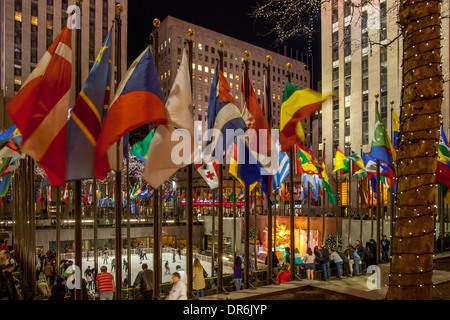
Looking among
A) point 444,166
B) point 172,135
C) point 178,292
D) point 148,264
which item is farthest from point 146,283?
point 148,264

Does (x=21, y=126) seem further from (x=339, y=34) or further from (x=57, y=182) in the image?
(x=339, y=34)

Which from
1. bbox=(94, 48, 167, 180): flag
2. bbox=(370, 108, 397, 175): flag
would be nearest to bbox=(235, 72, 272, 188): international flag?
bbox=(94, 48, 167, 180): flag

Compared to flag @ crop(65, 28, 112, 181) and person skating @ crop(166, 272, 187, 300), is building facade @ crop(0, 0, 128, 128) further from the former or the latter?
person skating @ crop(166, 272, 187, 300)

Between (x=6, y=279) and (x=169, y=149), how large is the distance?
5.42 metres

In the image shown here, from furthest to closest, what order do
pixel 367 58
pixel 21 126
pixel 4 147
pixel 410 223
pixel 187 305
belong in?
1. pixel 367 58
2. pixel 4 147
3. pixel 21 126
4. pixel 187 305
5. pixel 410 223

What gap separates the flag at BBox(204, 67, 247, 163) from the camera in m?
10.9

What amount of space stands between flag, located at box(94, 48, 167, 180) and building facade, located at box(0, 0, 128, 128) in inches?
2770

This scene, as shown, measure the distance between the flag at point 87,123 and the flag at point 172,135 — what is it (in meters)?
1.27

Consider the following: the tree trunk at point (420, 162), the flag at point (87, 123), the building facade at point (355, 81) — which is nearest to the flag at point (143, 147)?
the flag at point (87, 123)

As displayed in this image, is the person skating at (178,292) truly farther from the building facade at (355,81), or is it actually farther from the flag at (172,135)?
the building facade at (355,81)

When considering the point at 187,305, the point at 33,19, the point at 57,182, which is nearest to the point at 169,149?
the point at 57,182

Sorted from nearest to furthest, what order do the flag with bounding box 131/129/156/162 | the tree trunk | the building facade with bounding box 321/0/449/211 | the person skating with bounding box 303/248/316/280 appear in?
the tree trunk, the flag with bounding box 131/129/156/162, the person skating with bounding box 303/248/316/280, the building facade with bounding box 321/0/449/211

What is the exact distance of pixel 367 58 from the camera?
5622 cm

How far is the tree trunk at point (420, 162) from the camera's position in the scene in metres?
5.67
